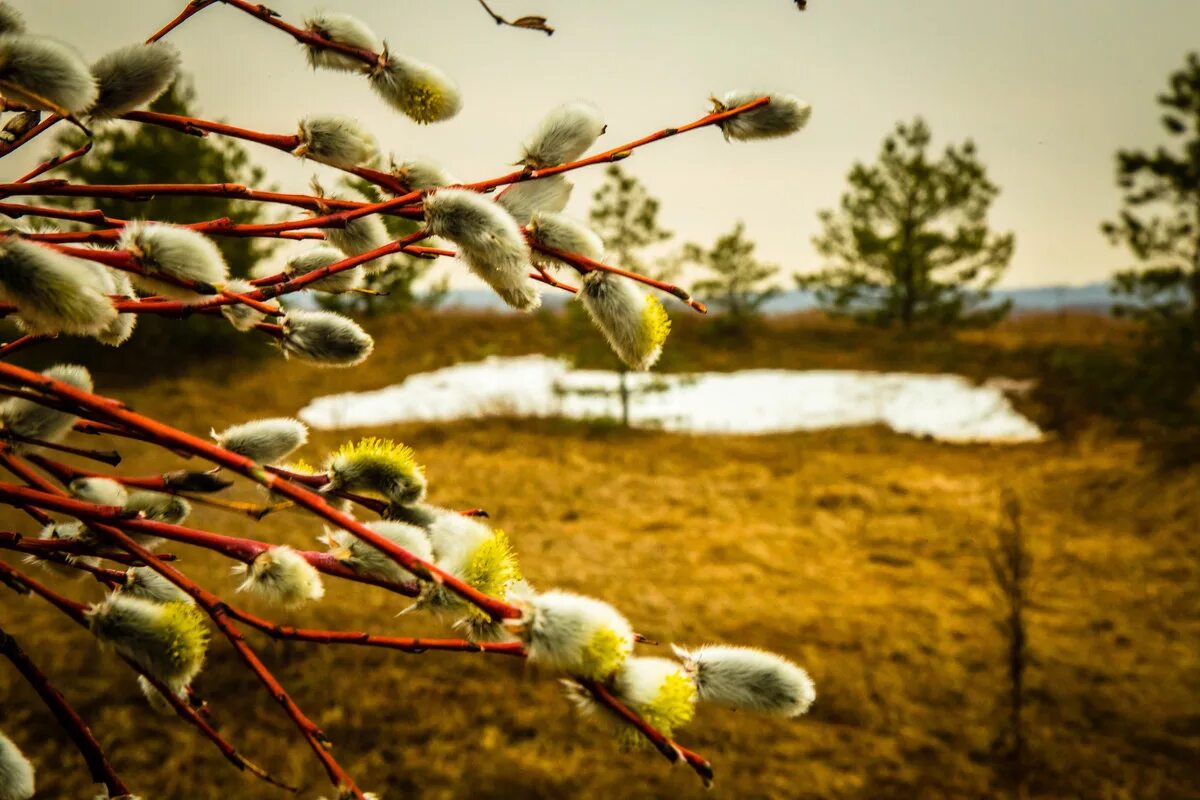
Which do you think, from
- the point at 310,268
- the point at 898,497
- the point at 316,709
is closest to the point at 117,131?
the point at 316,709

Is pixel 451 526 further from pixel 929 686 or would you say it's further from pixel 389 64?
pixel 929 686

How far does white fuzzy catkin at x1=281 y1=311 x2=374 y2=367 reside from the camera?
1.81 ft

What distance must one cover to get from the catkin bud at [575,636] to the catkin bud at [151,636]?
22 centimetres

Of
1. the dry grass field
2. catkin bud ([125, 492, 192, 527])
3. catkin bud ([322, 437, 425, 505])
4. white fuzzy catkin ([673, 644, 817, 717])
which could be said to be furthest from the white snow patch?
white fuzzy catkin ([673, 644, 817, 717])

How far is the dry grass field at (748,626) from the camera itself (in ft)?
7.77

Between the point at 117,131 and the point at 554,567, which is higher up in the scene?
the point at 117,131

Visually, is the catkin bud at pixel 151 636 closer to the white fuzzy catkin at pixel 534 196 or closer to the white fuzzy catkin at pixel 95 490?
the white fuzzy catkin at pixel 95 490

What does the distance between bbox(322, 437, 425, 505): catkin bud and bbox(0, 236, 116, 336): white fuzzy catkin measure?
18cm

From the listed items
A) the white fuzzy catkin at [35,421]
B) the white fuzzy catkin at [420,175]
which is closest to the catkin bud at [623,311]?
the white fuzzy catkin at [420,175]

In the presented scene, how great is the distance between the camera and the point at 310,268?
69 centimetres

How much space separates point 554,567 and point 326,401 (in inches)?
260

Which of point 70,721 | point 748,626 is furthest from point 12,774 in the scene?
point 748,626

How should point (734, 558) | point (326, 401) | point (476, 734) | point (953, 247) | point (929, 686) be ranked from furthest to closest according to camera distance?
point (953, 247)
point (326, 401)
point (734, 558)
point (929, 686)
point (476, 734)

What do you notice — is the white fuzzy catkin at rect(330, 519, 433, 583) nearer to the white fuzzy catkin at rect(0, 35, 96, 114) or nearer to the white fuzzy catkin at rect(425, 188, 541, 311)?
the white fuzzy catkin at rect(425, 188, 541, 311)
